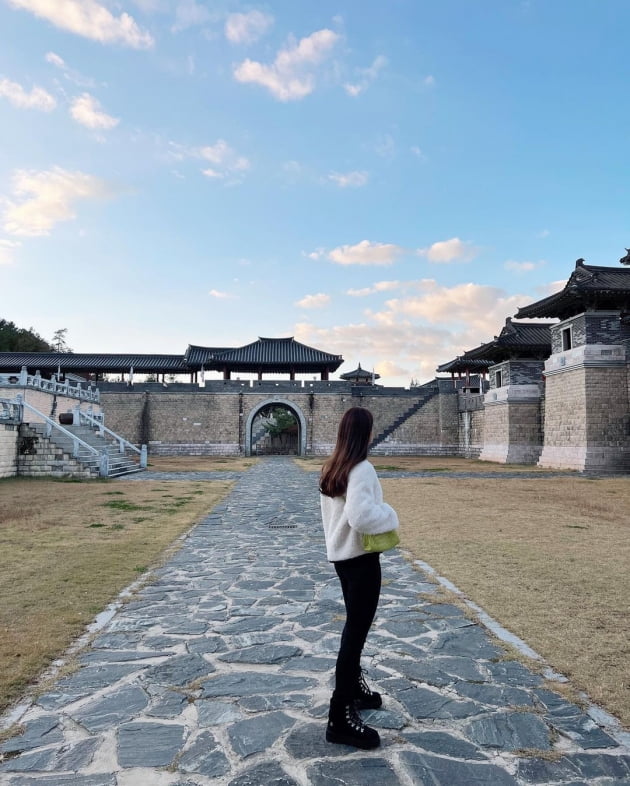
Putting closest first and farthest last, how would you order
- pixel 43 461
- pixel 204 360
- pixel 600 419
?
1. pixel 43 461
2. pixel 600 419
3. pixel 204 360

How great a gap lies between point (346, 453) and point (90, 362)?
114ft

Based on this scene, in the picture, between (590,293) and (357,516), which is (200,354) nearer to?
(590,293)

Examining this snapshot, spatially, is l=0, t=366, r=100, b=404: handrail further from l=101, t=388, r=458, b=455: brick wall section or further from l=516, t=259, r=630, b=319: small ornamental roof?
l=516, t=259, r=630, b=319: small ornamental roof

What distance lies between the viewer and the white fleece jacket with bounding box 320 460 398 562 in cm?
248

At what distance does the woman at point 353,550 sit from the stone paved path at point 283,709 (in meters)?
0.13

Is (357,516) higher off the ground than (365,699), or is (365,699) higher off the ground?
(357,516)

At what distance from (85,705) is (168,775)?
32.7 inches

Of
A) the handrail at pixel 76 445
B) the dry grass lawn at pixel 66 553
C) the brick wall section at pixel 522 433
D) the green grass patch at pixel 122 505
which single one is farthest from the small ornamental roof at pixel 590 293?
the handrail at pixel 76 445

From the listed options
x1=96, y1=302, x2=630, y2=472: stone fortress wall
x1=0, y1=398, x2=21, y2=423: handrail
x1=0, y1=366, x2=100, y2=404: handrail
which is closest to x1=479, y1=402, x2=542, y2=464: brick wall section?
x1=96, y1=302, x2=630, y2=472: stone fortress wall

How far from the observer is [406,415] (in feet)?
106

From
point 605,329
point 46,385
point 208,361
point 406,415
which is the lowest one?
point 406,415

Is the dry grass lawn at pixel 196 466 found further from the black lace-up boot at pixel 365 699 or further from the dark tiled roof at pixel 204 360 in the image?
the black lace-up boot at pixel 365 699

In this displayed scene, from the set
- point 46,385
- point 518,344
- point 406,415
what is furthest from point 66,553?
point 406,415

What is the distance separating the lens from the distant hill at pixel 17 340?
45.8m
